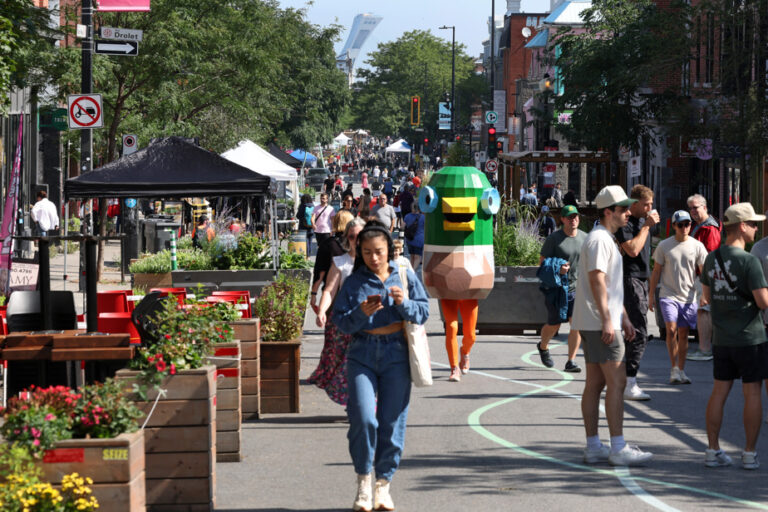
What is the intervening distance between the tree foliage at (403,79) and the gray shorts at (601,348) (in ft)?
388

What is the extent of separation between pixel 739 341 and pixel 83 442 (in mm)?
4877

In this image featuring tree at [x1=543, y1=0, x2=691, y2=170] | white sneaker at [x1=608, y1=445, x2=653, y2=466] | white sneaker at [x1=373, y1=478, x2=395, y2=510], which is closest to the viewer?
white sneaker at [x1=373, y1=478, x2=395, y2=510]

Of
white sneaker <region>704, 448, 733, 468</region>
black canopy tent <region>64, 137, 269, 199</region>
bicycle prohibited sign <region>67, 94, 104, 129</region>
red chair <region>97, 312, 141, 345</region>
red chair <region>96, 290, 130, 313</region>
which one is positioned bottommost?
white sneaker <region>704, 448, 733, 468</region>

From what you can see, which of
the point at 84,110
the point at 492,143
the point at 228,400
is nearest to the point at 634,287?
the point at 228,400

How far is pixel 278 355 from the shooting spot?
1088cm

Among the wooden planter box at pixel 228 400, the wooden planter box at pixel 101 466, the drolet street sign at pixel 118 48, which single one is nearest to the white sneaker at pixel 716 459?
the wooden planter box at pixel 228 400

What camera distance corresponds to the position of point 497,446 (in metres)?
9.71

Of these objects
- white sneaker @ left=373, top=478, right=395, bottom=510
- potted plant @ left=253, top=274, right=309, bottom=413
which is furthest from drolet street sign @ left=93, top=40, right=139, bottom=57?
white sneaker @ left=373, top=478, right=395, bottom=510

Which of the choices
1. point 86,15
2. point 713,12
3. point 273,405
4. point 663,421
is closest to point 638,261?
point 663,421

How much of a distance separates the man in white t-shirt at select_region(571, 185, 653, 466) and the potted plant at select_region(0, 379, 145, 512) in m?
3.80

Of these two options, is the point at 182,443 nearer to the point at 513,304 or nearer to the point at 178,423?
the point at 178,423

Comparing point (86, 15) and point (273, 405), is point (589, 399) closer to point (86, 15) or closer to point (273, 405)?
point (273, 405)

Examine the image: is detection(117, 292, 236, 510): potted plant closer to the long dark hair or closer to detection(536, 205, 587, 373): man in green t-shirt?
the long dark hair

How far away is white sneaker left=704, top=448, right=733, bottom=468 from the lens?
29.0ft
